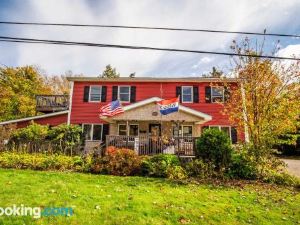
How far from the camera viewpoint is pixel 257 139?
11555 mm

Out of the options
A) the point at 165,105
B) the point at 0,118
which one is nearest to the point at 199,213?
the point at 165,105

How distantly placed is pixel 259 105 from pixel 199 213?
6.98 metres

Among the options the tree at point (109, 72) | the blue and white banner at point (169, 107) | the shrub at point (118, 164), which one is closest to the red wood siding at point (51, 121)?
the blue and white banner at point (169, 107)

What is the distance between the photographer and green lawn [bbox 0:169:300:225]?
6109 mm

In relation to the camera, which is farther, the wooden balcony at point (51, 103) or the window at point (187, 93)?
the wooden balcony at point (51, 103)

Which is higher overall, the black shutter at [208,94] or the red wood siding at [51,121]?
the black shutter at [208,94]

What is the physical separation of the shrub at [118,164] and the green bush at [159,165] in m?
0.35

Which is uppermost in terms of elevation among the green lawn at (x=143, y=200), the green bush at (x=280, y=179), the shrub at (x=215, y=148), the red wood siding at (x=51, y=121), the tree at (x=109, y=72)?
the tree at (x=109, y=72)

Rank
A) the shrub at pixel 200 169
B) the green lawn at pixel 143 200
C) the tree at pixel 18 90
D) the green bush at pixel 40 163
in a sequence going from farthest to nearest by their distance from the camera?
the tree at pixel 18 90
the green bush at pixel 40 163
the shrub at pixel 200 169
the green lawn at pixel 143 200

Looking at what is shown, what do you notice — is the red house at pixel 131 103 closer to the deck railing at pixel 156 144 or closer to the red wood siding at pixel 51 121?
the red wood siding at pixel 51 121

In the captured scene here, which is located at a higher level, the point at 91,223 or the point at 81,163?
the point at 81,163

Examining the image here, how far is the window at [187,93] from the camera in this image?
21.3 metres

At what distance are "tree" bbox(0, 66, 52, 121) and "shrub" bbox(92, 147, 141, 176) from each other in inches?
1038

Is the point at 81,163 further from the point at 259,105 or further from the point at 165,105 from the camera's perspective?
the point at 259,105
